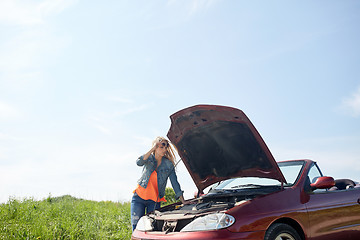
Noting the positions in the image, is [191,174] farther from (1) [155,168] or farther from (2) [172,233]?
(2) [172,233]

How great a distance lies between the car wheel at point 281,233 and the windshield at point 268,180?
75 centimetres

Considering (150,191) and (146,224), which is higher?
(150,191)

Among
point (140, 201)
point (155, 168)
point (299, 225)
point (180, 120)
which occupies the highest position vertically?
point (180, 120)

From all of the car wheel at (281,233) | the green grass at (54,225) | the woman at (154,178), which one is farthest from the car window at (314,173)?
the green grass at (54,225)

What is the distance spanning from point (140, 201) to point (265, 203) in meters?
2.23

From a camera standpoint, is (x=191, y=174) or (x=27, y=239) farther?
(x=27, y=239)

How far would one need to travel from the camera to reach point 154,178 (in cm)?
558

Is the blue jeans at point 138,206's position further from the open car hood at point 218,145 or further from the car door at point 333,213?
the car door at point 333,213

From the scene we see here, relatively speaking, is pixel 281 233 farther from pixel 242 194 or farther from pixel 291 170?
pixel 291 170

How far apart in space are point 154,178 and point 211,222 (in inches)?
78.4

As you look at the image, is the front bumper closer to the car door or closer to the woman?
the car door

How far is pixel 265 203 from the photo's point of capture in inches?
159

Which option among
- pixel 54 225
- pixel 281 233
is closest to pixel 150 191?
pixel 281 233

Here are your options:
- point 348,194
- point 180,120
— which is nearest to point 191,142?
point 180,120
